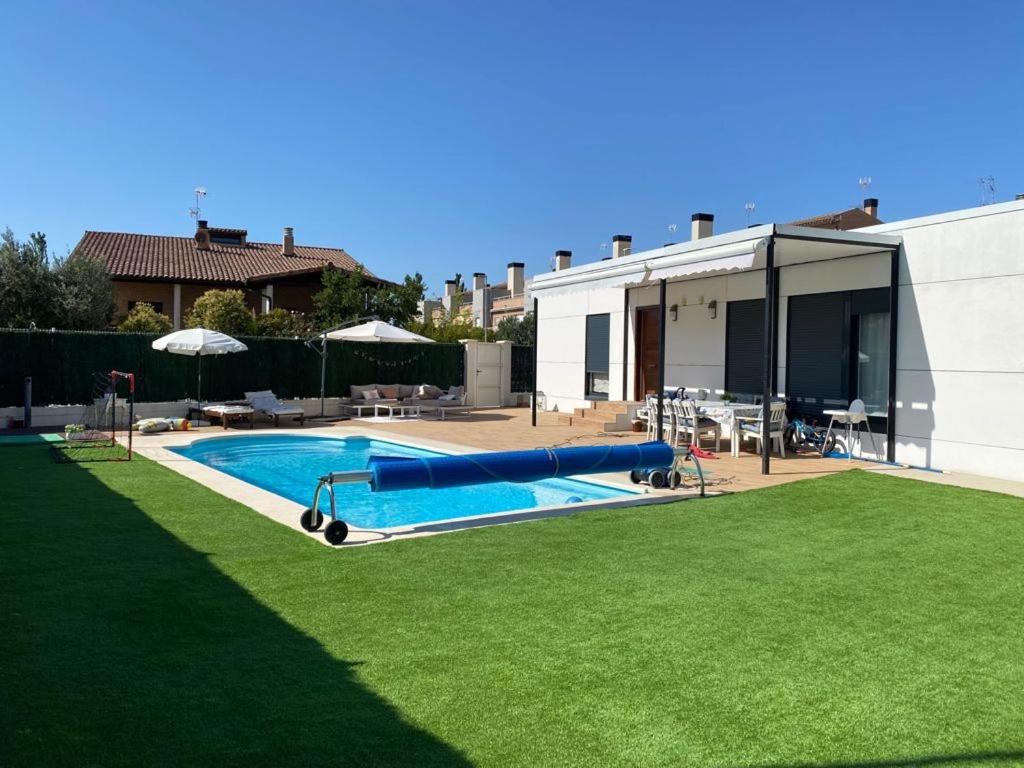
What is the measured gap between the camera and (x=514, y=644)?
4594mm

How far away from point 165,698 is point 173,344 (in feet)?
49.2

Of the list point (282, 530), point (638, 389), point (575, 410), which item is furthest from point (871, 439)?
point (282, 530)

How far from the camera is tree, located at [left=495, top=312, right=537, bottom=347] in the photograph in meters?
47.7

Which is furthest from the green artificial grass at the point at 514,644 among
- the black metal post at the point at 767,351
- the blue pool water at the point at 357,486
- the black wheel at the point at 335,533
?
the black metal post at the point at 767,351

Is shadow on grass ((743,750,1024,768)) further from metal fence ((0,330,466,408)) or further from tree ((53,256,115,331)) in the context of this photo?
tree ((53,256,115,331))

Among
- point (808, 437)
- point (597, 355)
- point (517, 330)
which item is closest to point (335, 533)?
point (808, 437)

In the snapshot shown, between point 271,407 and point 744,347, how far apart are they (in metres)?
11.2

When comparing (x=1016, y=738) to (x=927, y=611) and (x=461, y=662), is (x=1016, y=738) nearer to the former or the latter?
(x=927, y=611)

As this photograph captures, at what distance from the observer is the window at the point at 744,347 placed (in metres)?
15.3

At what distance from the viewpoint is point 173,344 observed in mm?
17328

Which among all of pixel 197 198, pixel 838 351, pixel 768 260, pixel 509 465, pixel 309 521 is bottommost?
pixel 309 521

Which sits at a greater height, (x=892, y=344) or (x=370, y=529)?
(x=892, y=344)

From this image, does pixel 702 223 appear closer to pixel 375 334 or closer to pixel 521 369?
pixel 521 369

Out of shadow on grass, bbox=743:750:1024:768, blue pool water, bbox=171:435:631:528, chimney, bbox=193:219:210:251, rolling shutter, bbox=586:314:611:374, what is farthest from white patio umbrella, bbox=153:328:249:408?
chimney, bbox=193:219:210:251
